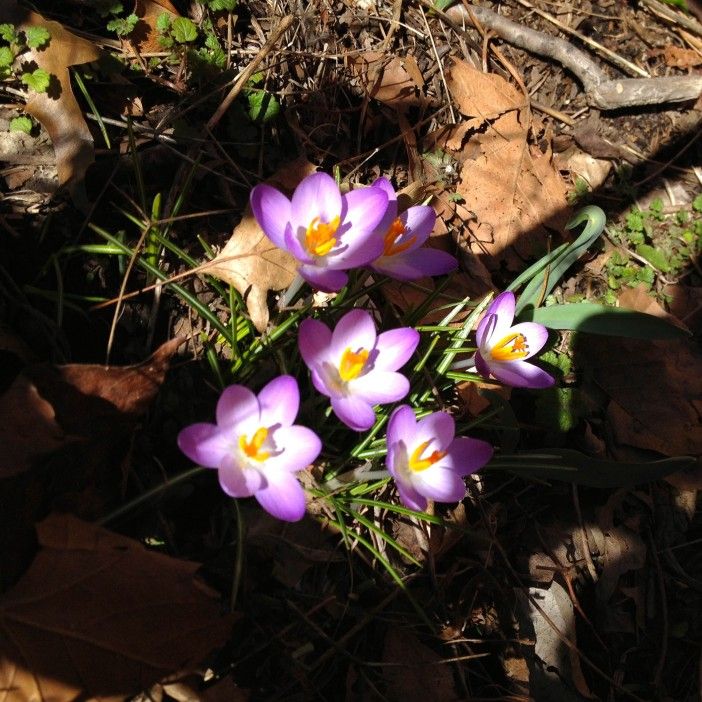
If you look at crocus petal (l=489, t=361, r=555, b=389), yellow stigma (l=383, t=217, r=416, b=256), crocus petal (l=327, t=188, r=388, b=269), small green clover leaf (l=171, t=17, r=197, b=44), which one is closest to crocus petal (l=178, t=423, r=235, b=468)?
crocus petal (l=327, t=188, r=388, b=269)

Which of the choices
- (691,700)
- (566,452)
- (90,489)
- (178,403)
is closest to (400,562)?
(566,452)

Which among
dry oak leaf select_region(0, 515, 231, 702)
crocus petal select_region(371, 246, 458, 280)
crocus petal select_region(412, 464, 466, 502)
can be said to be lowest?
dry oak leaf select_region(0, 515, 231, 702)

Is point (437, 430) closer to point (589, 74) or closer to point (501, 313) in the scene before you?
point (501, 313)

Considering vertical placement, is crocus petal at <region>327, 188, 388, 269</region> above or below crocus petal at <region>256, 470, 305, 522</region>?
above

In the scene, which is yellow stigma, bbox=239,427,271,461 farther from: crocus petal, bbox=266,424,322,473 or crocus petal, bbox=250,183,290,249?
crocus petal, bbox=250,183,290,249

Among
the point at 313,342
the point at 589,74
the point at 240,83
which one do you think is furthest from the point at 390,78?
the point at 313,342

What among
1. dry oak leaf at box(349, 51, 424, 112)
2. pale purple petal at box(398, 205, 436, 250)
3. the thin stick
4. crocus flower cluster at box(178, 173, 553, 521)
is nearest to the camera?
crocus flower cluster at box(178, 173, 553, 521)

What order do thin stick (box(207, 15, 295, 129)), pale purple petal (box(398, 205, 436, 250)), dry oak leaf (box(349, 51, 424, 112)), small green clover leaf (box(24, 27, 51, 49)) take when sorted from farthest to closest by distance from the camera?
dry oak leaf (box(349, 51, 424, 112)) → thin stick (box(207, 15, 295, 129)) → small green clover leaf (box(24, 27, 51, 49)) → pale purple petal (box(398, 205, 436, 250))
